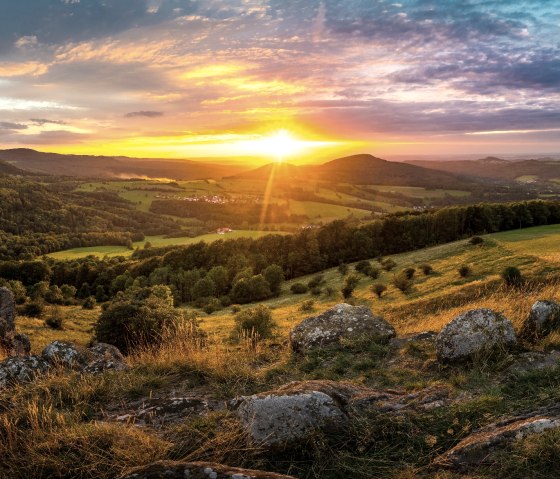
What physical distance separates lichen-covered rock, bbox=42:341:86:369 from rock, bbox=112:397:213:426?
448 centimetres

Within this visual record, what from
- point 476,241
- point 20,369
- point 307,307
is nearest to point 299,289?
point 307,307

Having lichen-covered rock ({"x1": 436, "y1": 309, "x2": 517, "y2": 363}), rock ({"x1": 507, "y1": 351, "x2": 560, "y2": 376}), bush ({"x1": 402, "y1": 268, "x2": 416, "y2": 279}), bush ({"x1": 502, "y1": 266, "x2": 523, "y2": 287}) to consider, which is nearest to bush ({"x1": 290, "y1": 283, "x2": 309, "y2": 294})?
bush ({"x1": 402, "y1": 268, "x2": 416, "y2": 279})

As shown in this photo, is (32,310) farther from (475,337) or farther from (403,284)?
(475,337)

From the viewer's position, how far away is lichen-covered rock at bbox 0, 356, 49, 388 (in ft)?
31.4

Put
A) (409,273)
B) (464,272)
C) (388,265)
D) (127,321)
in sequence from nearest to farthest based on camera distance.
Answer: (127,321) → (464,272) → (409,273) → (388,265)

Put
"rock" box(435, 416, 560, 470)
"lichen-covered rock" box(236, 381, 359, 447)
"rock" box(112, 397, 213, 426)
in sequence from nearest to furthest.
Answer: "rock" box(435, 416, 560, 470) < "lichen-covered rock" box(236, 381, 359, 447) < "rock" box(112, 397, 213, 426)

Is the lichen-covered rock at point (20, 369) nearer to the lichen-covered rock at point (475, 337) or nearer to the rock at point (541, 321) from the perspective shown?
the lichen-covered rock at point (475, 337)

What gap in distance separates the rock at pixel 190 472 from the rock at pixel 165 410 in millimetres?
2148

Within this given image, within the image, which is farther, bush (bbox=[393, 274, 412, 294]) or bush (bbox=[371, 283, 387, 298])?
bush (bbox=[371, 283, 387, 298])

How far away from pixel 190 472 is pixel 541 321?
9.61m

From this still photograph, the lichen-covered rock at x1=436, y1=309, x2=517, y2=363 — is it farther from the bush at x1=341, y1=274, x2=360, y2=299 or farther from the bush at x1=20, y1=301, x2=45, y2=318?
the bush at x1=20, y1=301, x2=45, y2=318

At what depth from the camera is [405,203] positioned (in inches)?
7264

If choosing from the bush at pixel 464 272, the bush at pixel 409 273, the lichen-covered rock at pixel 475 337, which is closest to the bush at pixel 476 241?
the bush at pixel 409 273

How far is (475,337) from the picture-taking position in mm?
9336
